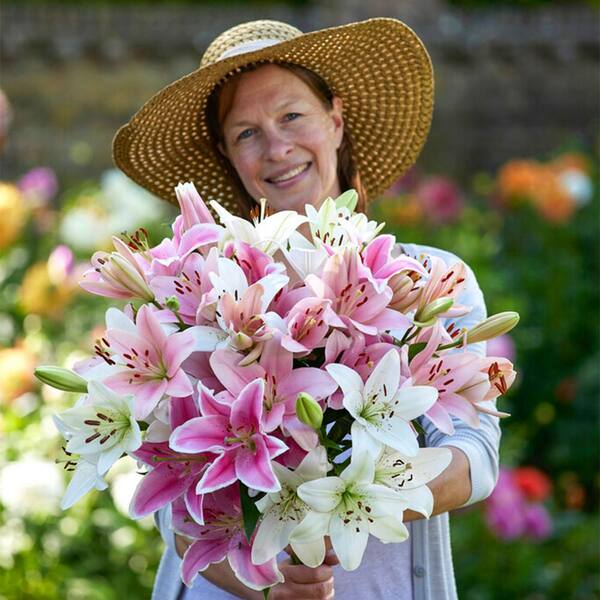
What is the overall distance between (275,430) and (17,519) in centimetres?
211

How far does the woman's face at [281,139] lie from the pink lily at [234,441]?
65 cm

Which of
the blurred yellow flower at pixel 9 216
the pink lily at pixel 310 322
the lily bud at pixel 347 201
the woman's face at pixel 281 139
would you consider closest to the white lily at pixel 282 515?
the pink lily at pixel 310 322

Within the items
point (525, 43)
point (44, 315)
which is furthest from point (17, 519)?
point (525, 43)

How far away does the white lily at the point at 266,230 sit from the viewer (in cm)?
141

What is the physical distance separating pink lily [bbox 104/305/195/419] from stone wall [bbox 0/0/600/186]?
269 inches

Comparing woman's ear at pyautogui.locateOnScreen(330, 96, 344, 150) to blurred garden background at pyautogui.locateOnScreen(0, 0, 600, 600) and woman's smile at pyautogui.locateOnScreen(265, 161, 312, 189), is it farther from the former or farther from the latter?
blurred garden background at pyautogui.locateOnScreen(0, 0, 600, 600)

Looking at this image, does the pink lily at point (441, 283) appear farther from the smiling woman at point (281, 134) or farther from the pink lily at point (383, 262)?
the smiling woman at point (281, 134)

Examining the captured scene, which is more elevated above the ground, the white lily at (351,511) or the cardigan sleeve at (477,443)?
the white lily at (351,511)

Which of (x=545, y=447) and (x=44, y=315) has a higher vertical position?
(x=44, y=315)

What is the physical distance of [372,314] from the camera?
136 cm

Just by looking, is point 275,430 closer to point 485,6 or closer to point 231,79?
point 231,79

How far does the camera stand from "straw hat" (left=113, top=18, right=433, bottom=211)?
194 cm

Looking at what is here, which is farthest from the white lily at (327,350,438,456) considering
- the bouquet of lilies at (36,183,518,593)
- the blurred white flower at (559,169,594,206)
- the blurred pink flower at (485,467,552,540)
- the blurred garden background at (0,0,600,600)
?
the blurred white flower at (559,169,594,206)

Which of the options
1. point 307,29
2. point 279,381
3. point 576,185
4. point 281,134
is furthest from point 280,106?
point 307,29
